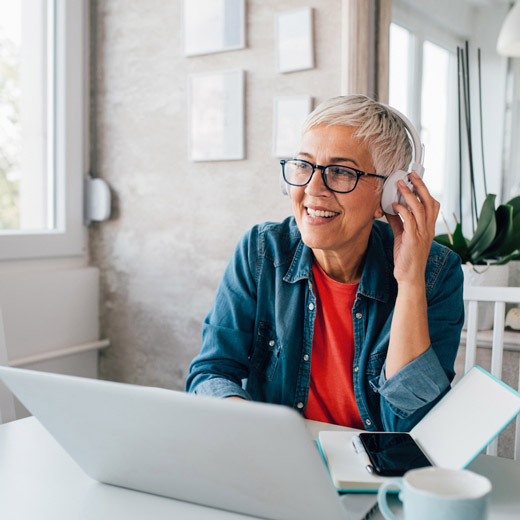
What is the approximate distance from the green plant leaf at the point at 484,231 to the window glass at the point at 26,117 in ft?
5.08

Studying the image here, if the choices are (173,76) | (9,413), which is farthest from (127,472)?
(173,76)

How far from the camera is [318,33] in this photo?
1.89 metres

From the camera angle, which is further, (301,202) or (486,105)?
(486,105)

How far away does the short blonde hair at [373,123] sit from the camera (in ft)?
3.91

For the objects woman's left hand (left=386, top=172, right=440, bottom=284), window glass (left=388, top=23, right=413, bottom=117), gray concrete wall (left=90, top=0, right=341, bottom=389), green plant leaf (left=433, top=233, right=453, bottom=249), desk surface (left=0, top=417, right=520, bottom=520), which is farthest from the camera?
gray concrete wall (left=90, top=0, right=341, bottom=389)

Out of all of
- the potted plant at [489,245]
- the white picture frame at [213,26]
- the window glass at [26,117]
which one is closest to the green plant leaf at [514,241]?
the potted plant at [489,245]

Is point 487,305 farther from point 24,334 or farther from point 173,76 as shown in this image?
point 24,334

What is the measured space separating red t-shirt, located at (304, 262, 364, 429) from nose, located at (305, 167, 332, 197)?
22 centimetres

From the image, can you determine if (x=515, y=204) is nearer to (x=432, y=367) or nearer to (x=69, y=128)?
(x=432, y=367)

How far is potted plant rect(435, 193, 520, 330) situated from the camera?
Result: 1614 mm

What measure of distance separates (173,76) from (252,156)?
47cm

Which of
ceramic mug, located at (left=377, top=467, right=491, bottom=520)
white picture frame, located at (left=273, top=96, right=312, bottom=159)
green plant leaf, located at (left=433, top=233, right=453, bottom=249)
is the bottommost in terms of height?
ceramic mug, located at (left=377, top=467, right=491, bottom=520)

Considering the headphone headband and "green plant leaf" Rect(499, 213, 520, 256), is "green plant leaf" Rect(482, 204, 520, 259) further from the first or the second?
the headphone headband

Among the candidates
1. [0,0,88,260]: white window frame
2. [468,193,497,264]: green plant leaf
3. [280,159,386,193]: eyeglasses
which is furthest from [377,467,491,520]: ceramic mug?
[0,0,88,260]: white window frame
